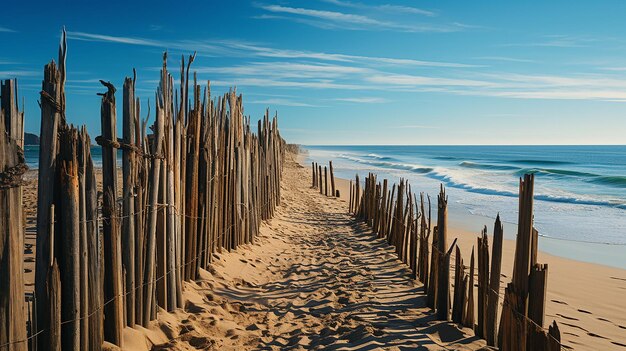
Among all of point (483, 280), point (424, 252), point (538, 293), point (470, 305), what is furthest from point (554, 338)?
point (424, 252)

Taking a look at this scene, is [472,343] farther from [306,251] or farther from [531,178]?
[306,251]

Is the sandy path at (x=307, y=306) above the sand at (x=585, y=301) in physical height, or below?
above

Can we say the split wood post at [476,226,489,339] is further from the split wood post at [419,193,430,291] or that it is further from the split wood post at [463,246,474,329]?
the split wood post at [419,193,430,291]

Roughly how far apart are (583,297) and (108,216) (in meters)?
6.03

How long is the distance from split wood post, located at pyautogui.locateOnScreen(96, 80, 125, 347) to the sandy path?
231 mm

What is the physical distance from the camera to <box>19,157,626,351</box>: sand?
4.15 metres

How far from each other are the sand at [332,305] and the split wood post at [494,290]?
175 mm

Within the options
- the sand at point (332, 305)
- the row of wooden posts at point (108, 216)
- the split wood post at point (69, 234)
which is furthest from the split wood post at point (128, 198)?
the split wood post at point (69, 234)

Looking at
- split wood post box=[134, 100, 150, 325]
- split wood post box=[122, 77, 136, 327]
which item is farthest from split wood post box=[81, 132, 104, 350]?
split wood post box=[134, 100, 150, 325]

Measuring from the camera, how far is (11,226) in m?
2.52

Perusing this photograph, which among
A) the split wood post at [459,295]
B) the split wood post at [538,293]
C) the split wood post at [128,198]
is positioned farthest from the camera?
the split wood post at [459,295]

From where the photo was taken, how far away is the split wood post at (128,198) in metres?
3.55

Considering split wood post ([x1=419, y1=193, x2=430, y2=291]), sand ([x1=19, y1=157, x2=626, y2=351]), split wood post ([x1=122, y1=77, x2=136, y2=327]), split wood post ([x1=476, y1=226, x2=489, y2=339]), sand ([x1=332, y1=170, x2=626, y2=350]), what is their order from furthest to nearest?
split wood post ([x1=419, y1=193, x2=430, y2=291])
sand ([x1=332, y1=170, x2=626, y2=350])
sand ([x1=19, y1=157, x2=626, y2=351])
split wood post ([x1=476, y1=226, x2=489, y2=339])
split wood post ([x1=122, y1=77, x2=136, y2=327])

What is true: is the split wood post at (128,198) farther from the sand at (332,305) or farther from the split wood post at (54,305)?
the split wood post at (54,305)
